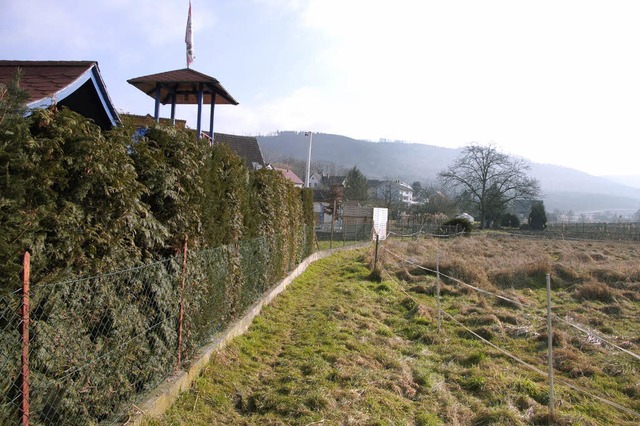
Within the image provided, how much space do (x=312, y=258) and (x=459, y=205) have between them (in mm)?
55586

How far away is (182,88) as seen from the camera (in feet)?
43.2

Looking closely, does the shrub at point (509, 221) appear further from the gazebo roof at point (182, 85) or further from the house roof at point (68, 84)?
the house roof at point (68, 84)

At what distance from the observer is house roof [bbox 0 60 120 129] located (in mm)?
5934

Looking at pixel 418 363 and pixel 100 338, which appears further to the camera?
pixel 418 363

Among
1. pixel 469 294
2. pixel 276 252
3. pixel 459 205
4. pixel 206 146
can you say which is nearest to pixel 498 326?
pixel 469 294

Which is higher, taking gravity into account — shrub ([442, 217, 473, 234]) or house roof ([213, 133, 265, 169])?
house roof ([213, 133, 265, 169])

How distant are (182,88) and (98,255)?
34.9 feet

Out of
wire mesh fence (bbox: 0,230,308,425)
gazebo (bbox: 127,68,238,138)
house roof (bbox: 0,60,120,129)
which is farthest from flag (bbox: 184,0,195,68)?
wire mesh fence (bbox: 0,230,308,425)

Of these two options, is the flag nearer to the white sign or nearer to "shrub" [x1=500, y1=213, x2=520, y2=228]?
the white sign

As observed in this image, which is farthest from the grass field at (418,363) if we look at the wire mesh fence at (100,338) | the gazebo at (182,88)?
the gazebo at (182,88)

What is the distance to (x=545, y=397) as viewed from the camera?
18.8 ft

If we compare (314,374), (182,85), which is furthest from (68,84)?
(182,85)

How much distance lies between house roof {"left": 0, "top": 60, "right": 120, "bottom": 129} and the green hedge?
1.97 metres

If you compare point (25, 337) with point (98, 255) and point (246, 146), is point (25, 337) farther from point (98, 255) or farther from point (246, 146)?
point (246, 146)
